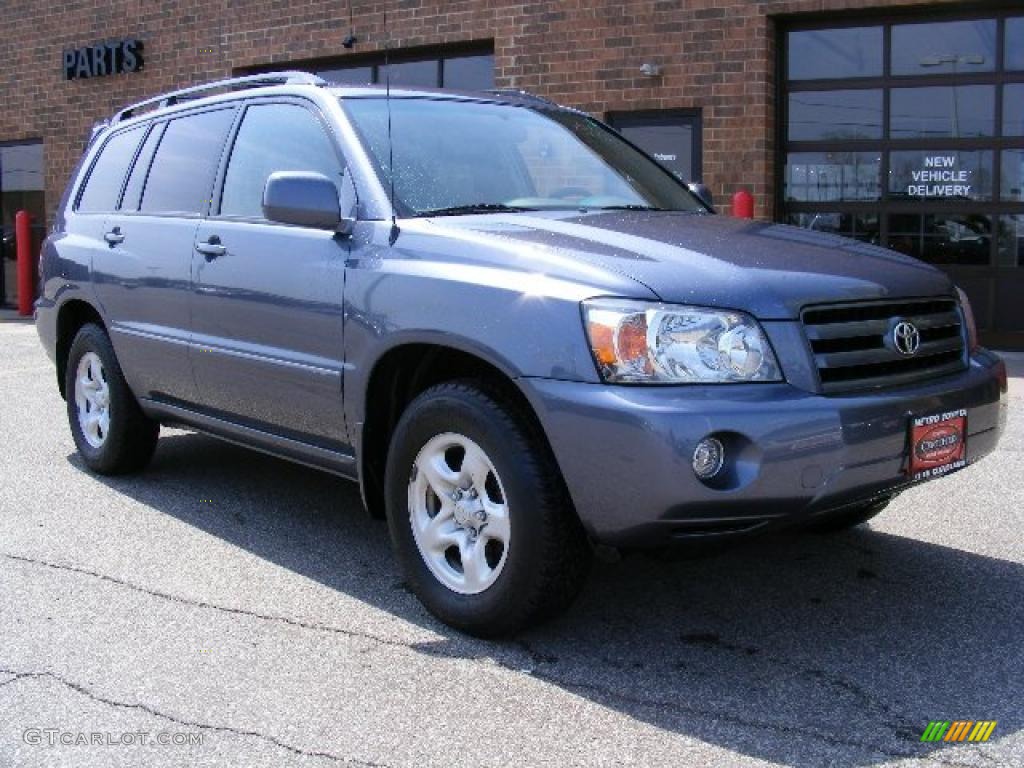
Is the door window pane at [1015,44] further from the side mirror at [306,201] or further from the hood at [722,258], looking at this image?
the side mirror at [306,201]

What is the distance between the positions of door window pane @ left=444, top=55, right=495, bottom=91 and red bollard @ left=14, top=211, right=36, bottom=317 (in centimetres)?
599

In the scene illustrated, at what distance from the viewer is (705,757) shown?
2.99m

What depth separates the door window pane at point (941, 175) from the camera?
10.8 m

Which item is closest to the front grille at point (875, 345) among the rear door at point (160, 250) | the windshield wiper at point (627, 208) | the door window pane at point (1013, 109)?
the windshield wiper at point (627, 208)

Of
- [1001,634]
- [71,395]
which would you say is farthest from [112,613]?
[1001,634]

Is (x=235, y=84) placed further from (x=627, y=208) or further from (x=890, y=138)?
(x=890, y=138)

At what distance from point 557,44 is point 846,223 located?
3302 millimetres

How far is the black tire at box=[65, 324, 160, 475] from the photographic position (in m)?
5.73

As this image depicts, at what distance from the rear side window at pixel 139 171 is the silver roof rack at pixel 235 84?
274 millimetres

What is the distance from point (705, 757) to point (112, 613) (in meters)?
2.07

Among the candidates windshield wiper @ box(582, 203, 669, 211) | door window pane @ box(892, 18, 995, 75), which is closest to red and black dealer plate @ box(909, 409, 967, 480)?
windshield wiper @ box(582, 203, 669, 211)

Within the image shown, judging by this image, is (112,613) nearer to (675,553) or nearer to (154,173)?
(675,553)
